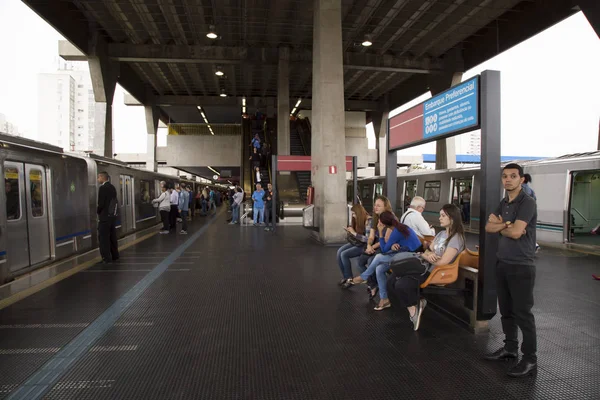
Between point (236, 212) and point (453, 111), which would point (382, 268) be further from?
point (236, 212)

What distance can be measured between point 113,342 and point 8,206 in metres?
3.67

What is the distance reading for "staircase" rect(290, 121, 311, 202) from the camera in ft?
73.6

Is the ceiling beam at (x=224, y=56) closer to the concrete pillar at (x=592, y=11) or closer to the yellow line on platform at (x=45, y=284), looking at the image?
the concrete pillar at (x=592, y=11)

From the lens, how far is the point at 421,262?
4242mm

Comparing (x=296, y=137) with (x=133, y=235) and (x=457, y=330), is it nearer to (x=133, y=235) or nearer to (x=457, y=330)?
(x=133, y=235)

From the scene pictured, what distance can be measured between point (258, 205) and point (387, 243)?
10.7 meters

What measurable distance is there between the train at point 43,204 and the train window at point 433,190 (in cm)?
1216

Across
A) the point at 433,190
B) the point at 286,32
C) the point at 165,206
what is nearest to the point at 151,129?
the point at 286,32

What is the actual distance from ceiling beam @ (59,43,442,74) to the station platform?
1718 centimetres

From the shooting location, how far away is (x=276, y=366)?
323 cm

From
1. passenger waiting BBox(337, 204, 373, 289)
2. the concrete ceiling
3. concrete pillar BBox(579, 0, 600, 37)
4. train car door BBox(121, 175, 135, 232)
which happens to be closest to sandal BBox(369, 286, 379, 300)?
passenger waiting BBox(337, 204, 373, 289)

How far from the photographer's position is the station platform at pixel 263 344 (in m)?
2.88

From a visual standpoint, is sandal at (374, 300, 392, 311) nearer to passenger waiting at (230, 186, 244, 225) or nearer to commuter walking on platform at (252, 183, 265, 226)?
commuter walking on platform at (252, 183, 265, 226)

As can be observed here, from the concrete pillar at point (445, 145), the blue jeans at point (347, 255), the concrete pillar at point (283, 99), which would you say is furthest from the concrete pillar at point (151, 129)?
the blue jeans at point (347, 255)
